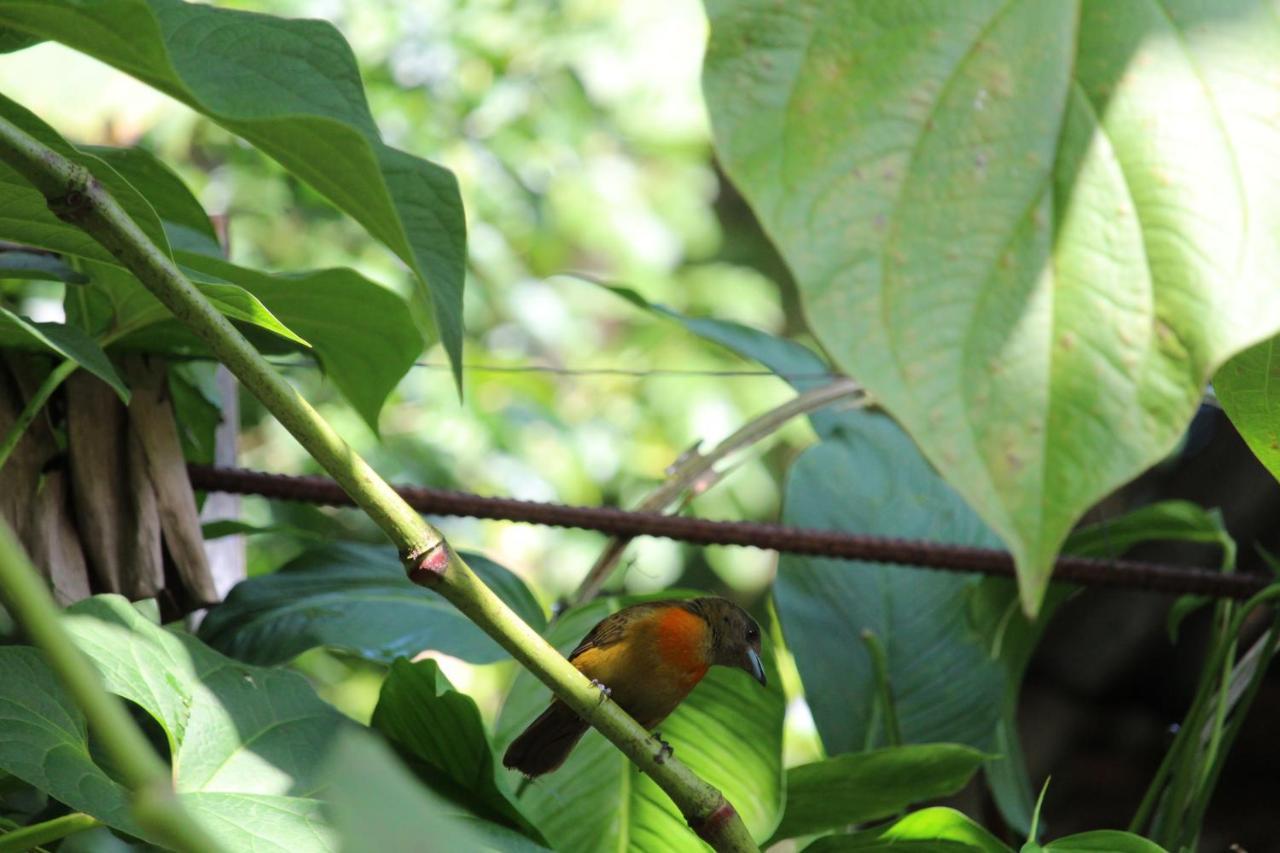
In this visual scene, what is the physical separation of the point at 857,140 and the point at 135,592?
0.70 m

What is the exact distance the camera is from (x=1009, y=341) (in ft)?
1.37

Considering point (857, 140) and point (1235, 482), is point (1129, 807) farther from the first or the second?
point (857, 140)

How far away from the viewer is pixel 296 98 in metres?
0.62

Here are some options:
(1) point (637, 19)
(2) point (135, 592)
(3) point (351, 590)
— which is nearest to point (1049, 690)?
(3) point (351, 590)

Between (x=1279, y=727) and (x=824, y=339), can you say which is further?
(x=1279, y=727)

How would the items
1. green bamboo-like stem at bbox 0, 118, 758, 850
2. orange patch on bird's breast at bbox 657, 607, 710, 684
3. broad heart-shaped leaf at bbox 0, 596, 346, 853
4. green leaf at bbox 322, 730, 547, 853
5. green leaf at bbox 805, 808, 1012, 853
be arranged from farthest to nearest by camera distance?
1. orange patch on bird's breast at bbox 657, 607, 710, 684
2. green leaf at bbox 805, 808, 1012, 853
3. broad heart-shaped leaf at bbox 0, 596, 346, 853
4. green bamboo-like stem at bbox 0, 118, 758, 850
5. green leaf at bbox 322, 730, 547, 853


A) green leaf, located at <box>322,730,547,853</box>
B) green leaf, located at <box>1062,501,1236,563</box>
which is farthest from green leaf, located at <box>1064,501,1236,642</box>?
green leaf, located at <box>322,730,547,853</box>

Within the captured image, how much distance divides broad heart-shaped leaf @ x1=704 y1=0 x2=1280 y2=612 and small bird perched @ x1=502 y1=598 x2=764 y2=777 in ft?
1.77

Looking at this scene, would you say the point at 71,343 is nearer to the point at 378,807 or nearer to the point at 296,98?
the point at 296,98

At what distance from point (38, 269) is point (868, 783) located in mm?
668

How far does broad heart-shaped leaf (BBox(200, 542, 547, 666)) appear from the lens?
3.22 feet

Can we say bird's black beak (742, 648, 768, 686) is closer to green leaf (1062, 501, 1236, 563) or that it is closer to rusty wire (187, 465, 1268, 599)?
rusty wire (187, 465, 1268, 599)

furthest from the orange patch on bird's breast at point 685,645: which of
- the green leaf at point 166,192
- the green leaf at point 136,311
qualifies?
the green leaf at point 166,192

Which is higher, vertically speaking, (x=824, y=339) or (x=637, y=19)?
(x=637, y=19)
